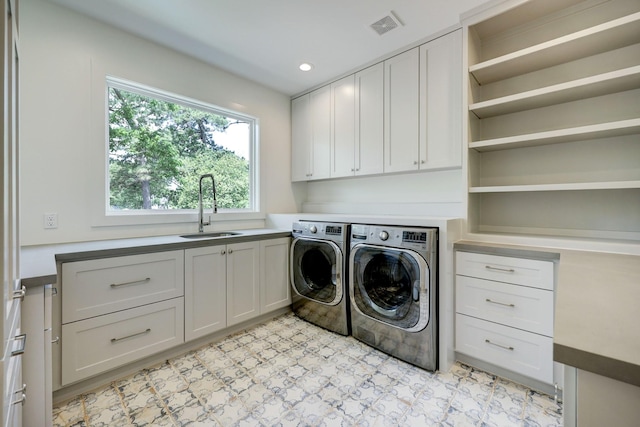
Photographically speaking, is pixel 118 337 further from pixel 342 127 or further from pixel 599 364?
pixel 342 127

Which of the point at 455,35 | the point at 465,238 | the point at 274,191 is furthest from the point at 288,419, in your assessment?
the point at 455,35

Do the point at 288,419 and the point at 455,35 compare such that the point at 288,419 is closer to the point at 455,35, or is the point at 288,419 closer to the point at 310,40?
the point at 310,40

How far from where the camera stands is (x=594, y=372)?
1.55ft

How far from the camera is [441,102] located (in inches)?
91.7

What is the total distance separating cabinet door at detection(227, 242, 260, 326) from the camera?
238 cm

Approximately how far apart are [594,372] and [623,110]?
2.22 m

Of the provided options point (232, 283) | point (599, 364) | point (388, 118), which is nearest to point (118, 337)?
point (232, 283)

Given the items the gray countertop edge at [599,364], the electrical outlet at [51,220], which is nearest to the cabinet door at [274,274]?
the electrical outlet at [51,220]

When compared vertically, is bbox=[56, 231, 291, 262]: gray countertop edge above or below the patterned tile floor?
above

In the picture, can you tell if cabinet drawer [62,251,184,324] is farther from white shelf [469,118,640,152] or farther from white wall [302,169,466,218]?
white shelf [469,118,640,152]

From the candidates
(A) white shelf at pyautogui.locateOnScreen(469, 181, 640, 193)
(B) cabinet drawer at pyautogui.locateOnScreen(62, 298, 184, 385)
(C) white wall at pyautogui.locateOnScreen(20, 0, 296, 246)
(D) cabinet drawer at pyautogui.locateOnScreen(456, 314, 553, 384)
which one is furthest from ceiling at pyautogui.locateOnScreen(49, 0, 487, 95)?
(D) cabinet drawer at pyautogui.locateOnScreen(456, 314, 553, 384)

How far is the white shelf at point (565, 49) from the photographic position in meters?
1.64

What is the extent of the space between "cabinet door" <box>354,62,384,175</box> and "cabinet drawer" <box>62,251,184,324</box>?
1.86m

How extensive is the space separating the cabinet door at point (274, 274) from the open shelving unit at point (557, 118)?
1684mm
